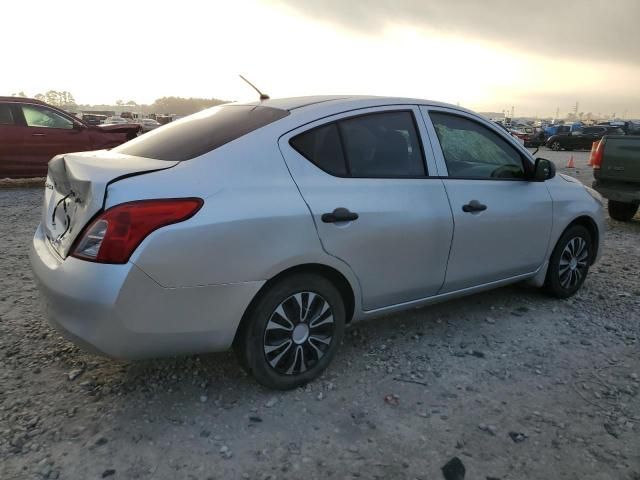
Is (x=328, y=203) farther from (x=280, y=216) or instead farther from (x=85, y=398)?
(x=85, y=398)

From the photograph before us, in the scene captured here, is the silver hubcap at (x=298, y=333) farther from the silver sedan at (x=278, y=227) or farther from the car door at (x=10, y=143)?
the car door at (x=10, y=143)

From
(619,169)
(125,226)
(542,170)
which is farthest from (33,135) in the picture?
(619,169)

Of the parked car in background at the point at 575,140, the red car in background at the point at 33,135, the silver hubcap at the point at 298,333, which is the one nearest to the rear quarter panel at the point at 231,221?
the silver hubcap at the point at 298,333

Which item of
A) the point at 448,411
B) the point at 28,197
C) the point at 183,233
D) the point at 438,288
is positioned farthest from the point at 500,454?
the point at 28,197

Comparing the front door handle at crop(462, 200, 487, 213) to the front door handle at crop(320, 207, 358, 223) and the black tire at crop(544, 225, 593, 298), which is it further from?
the black tire at crop(544, 225, 593, 298)

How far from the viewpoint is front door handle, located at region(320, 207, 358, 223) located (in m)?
2.90

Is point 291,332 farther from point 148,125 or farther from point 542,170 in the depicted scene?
point 148,125

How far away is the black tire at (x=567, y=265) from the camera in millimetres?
4441

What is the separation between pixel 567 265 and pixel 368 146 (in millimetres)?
2368

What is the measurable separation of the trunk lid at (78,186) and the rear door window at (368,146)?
812mm

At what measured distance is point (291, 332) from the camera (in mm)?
2936

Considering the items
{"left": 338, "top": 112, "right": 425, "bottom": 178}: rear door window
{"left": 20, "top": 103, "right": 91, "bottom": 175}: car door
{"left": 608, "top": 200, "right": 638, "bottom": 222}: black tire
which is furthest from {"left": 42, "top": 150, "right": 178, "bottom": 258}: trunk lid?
{"left": 20, "top": 103, "right": 91, "bottom": 175}: car door

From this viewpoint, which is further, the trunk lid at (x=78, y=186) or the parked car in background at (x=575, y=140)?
the parked car in background at (x=575, y=140)

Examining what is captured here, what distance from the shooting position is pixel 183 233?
246 cm
